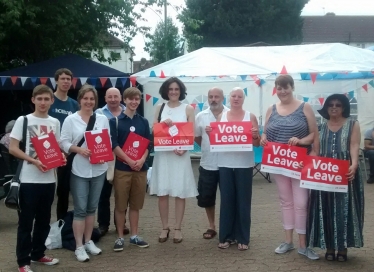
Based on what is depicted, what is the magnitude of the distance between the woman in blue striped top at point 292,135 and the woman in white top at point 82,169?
1787mm

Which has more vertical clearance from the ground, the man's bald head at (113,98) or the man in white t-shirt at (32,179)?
the man's bald head at (113,98)

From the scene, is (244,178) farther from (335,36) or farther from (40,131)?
(335,36)

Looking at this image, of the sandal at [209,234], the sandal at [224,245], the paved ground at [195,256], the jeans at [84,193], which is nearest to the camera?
the paved ground at [195,256]

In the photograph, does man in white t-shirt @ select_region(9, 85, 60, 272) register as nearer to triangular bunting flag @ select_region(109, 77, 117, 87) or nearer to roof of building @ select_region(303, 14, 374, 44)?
triangular bunting flag @ select_region(109, 77, 117, 87)

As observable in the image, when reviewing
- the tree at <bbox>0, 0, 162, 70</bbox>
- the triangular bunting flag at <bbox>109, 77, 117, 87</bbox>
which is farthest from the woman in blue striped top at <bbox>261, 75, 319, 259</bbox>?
the tree at <bbox>0, 0, 162, 70</bbox>

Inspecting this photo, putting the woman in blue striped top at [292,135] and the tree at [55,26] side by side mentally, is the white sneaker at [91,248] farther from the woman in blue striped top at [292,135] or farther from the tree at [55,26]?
the tree at [55,26]

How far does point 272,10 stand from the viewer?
100 ft

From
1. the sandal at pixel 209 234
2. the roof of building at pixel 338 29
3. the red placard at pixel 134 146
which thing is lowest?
the sandal at pixel 209 234

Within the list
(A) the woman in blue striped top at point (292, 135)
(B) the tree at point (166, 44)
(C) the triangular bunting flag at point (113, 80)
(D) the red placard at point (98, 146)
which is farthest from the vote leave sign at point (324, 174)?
(B) the tree at point (166, 44)

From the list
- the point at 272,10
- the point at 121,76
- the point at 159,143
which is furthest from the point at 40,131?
the point at 272,10

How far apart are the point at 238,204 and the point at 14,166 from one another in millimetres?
3924

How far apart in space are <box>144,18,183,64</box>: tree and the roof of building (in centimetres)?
3431

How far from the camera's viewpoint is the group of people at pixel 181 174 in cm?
500

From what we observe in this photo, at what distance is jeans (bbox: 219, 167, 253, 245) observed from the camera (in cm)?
575
